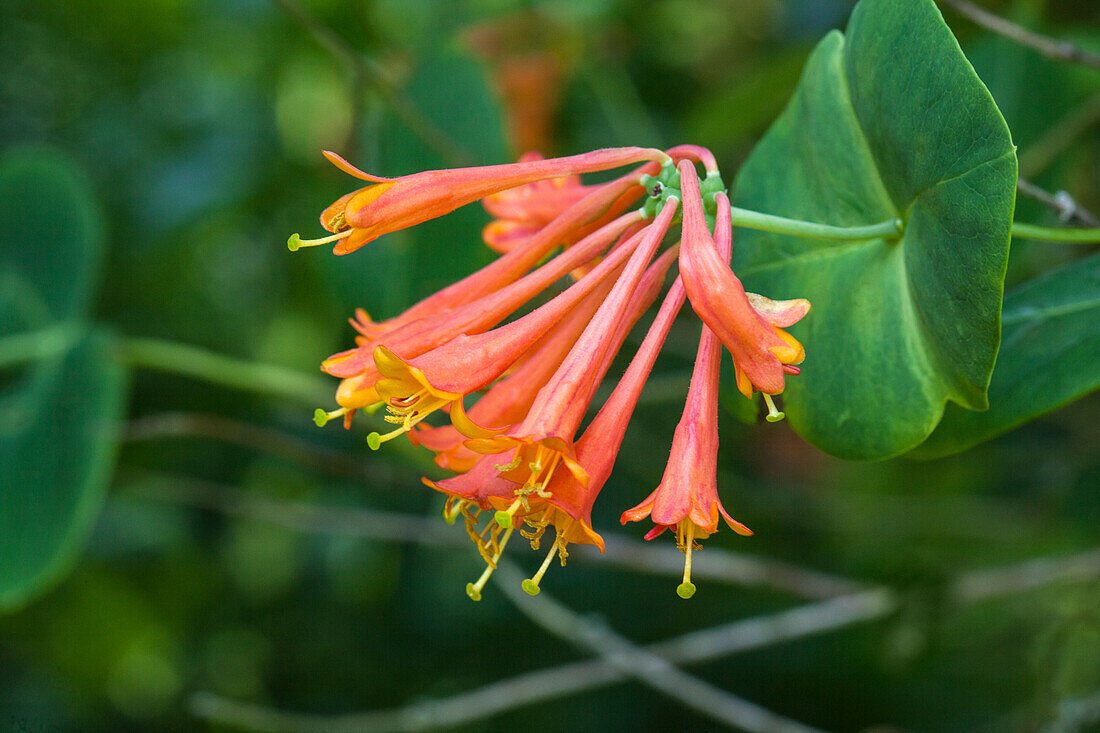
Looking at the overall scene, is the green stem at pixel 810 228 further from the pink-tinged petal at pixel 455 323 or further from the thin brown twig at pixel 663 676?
the thin brown twig at pixel 663 676

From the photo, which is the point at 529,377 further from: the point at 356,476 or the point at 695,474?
the point at 356,476

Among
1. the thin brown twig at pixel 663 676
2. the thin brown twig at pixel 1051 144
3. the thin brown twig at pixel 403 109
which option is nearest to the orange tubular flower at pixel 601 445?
the thin brown twig at pixel 663 676

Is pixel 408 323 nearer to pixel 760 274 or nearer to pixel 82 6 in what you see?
pixel 760 274

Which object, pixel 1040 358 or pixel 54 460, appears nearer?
pixel 1040 358

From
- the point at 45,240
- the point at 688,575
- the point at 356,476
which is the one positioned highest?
the point at 45,240

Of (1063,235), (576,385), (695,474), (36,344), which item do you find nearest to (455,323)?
(576,385)

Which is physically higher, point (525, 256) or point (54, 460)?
point (525, 256)

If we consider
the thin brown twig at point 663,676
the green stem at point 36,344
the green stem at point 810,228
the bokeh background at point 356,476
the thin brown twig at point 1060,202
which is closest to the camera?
the green stem at point 810,228
